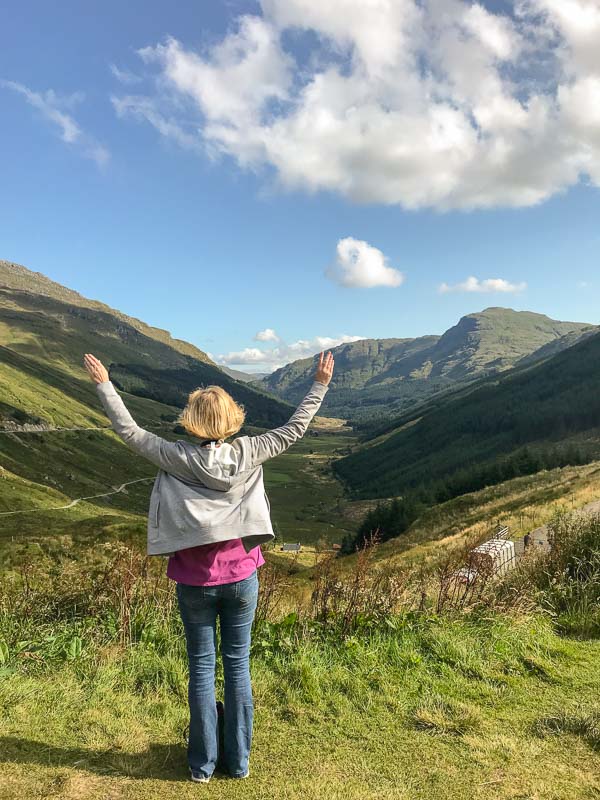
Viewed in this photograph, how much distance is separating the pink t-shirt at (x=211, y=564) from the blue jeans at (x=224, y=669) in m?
0.07

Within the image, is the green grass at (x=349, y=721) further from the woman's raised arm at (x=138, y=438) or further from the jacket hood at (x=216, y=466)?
the woman's raised arm at (x=138, y=438)

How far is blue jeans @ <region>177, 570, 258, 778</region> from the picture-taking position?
4.31 m

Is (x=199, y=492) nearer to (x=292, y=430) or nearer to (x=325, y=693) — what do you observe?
(x=292, y=430)

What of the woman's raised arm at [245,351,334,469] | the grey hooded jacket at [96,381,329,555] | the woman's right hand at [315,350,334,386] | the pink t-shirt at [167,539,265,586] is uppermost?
the woman's right hand at [315,350,334,386]

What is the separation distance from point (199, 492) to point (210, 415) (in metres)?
0.68

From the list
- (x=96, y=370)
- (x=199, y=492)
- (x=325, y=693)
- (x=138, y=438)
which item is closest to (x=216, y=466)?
(x=199, y=492)

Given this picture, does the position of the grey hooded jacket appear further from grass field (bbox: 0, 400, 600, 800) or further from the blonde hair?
grass field (bbox: 0, 400, 600, 800)

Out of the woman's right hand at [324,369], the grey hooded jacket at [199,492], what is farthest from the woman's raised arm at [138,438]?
the woman's right hand at [324,369]

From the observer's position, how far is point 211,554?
169 inches

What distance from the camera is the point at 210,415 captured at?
4.46 meters

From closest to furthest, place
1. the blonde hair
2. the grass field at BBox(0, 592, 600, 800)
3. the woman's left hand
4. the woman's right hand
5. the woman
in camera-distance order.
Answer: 1. the grass field at BBox(0, 592, 600, 800)
2. the woman
3. the blonde hair
4. the woman's left hand
5. the woman's right hand

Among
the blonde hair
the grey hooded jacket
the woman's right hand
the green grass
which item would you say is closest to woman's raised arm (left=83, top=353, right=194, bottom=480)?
the grey hooded jacket

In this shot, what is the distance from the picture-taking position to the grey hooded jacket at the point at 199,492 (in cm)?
424

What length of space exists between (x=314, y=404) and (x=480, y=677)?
13.4ft
